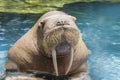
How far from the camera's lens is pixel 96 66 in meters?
6.96

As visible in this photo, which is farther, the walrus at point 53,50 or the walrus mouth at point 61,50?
the walrus mouth at point 61,50

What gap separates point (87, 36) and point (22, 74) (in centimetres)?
317

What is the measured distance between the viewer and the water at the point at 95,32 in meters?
6.96

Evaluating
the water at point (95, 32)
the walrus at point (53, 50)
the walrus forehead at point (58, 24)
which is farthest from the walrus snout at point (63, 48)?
the water at point (95, 32)

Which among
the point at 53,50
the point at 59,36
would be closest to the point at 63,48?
the point at 53,50

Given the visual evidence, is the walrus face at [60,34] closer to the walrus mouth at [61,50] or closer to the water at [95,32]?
the walrus mouth at [61,50]

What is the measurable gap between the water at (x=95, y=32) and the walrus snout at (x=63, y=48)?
3.67 ft

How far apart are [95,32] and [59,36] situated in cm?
414

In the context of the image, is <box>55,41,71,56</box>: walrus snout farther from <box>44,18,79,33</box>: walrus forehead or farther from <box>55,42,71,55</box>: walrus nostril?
<box>44,18,79,33</box>: walrus forehead

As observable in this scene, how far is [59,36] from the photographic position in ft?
16.0

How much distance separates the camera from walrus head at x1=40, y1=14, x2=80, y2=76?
4895 millimetres

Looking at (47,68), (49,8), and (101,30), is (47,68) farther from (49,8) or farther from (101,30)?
(49,8)

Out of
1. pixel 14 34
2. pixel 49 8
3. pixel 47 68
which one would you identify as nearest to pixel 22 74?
pixel 47 68

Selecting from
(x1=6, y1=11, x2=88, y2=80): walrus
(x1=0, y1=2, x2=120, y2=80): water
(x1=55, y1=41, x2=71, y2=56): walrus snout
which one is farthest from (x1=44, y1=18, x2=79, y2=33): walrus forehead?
(x1=0, y1=2, x2=120, y2=80): water
